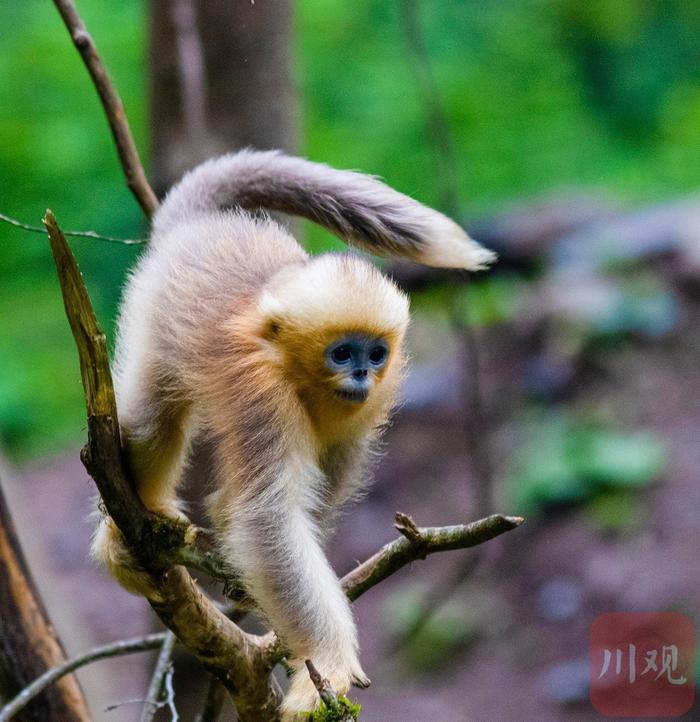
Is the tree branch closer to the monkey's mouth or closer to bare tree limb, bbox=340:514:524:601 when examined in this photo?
bare tree limb, bbox=340:514:524:601

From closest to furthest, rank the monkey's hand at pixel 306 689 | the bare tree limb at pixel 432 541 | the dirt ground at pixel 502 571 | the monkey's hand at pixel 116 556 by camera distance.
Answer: the bare tree limb at pixel 432 541 → the monkey's hand at pixel 306 689 → the monkey's hand at pixel 116 556 → the dirt ground at pixel 502 571

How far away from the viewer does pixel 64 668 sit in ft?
8.80

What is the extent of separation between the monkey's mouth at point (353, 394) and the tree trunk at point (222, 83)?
56.3 inches

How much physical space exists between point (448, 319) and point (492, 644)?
209 centimetres

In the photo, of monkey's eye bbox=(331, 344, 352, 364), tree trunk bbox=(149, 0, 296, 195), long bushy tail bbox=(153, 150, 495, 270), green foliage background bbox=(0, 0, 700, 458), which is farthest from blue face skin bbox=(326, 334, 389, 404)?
green foliage background bbox=(0, 0, 700, 458)

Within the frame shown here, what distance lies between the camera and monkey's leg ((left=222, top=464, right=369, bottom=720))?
7.82ft

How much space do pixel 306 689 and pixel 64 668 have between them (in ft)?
2.31

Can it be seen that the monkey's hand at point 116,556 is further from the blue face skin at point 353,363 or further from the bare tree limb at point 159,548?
the blue face skin at point 353,363

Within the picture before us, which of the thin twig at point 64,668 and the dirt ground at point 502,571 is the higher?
the thin twig at point 64,668

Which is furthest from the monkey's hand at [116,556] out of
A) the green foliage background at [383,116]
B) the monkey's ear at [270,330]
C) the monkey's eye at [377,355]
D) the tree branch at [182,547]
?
the green foliage background at [383,116]

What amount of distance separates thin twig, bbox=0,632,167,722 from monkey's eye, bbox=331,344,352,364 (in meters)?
0.98

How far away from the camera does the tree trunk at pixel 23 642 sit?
2883 mm

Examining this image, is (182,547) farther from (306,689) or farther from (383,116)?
(383,116)

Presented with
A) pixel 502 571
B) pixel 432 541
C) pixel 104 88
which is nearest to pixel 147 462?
pixel 432 541
